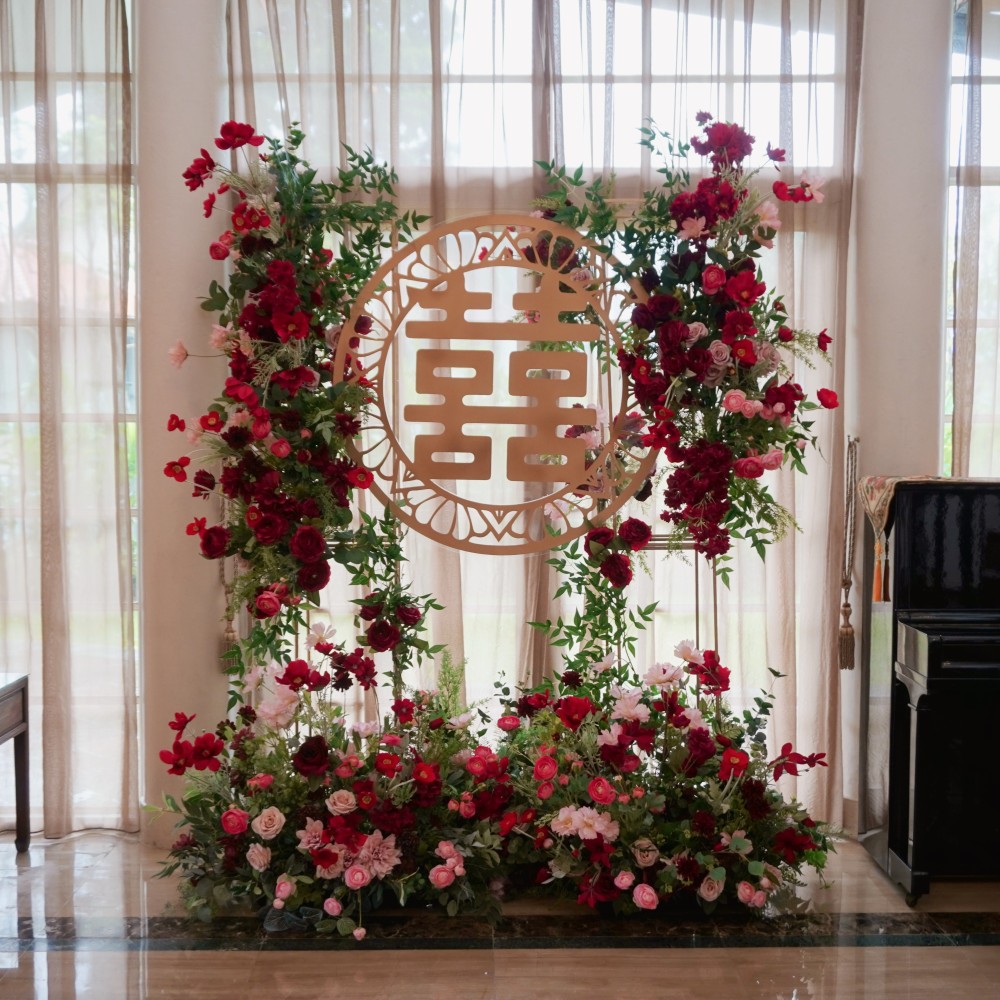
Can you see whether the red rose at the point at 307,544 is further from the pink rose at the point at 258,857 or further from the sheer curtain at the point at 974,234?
the sheer curtain at the point at 974,234

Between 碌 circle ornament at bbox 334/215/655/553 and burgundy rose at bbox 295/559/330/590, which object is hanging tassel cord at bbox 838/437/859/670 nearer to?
碌 circle ornament at bbox 334/215/655/553

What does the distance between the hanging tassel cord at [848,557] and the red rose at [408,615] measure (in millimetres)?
1488

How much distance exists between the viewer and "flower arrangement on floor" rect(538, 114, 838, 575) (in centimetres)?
306

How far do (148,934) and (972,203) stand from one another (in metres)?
3.69

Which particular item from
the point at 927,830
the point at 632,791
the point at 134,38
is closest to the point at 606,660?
the point at 632,791

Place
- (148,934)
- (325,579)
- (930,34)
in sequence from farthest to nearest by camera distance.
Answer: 1. (930,34)
2. (325,579)
3. (148,934)

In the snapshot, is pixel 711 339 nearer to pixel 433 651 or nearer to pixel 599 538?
pixel 599 538

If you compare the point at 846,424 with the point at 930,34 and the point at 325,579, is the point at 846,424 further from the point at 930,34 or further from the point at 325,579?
the point at 325,579

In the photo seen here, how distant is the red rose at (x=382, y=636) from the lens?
315 centimetres

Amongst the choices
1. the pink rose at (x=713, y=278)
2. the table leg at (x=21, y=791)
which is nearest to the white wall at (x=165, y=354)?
the table leg at (x=21, y=791)

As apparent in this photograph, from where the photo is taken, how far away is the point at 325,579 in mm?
3119

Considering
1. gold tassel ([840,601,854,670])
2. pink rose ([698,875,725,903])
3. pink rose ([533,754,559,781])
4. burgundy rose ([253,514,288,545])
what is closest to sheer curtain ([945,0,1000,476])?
gold tassel ([840,601,854,670])

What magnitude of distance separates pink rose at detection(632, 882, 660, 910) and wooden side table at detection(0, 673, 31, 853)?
6.97ft

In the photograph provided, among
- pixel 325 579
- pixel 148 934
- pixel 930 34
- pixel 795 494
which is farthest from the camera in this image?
pixel 795 494
